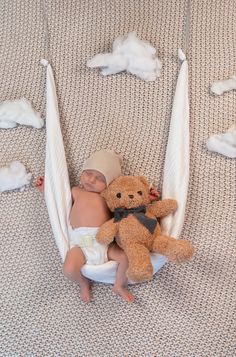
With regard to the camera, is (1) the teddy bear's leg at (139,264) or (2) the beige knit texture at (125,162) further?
(2) the beige knit texture at (125,162)

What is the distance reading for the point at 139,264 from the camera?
93 centimetres

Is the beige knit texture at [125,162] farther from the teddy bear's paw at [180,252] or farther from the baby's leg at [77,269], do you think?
the teddy bear's paw at [180,252]

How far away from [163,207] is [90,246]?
188 millimetres

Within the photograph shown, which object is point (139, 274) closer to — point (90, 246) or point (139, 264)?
point (139, 264)

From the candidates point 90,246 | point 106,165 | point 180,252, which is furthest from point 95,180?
point 180,252

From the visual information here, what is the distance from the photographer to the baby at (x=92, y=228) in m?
1.03

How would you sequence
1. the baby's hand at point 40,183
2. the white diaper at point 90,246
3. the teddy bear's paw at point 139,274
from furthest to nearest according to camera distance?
the baby's hand at point 40,183, the white diaper at point 90,246, the teddy bear's paw at point 139,274

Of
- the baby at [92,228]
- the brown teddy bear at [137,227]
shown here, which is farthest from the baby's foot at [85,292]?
the brown teddy bear at [137,227]

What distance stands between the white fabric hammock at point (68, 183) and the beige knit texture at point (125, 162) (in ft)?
0.16

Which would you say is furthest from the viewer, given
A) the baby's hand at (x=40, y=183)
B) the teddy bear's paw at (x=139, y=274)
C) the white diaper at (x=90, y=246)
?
the baby's hand at (x=40, y=183)

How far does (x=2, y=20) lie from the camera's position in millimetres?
1416

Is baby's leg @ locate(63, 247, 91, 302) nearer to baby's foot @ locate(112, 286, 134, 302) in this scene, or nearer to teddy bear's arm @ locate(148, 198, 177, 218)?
baby's foot @ locate(112, 286, 134, 302)

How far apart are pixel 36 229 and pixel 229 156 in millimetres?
530

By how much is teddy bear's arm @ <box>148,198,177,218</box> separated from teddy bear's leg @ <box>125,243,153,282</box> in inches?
4.4
